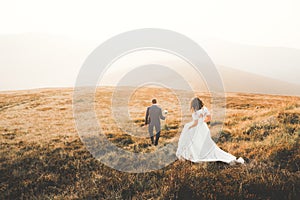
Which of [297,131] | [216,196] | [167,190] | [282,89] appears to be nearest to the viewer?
[216,196]

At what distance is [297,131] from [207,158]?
14.7 feet

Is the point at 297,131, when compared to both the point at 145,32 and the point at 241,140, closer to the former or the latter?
the point at 241,140

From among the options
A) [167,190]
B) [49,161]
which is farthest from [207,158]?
[49,161]

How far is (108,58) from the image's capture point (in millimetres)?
7785

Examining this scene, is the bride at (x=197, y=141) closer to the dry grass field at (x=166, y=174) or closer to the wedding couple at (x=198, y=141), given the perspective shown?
the wedding couple at (x=198, y=141)

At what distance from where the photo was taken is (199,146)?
8.51 meters

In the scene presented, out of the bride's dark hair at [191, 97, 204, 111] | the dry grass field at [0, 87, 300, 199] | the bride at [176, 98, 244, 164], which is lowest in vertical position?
the dry grass field at [0, 87, 300, 199]

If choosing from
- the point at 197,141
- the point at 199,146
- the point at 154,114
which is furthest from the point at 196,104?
the point at 154,114

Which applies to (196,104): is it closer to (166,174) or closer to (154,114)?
(166,174)

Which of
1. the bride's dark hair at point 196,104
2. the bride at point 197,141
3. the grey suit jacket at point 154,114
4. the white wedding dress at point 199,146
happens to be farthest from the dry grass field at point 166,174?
the bride's dark hair at point 196,104

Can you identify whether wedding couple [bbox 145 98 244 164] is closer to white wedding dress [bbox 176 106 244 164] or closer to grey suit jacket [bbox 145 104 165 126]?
white wedding dress [bbox 176 106 244 164]

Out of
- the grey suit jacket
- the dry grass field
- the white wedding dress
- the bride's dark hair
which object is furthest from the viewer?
the grey suit jacket

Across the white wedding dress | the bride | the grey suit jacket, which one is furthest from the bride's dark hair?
the grey suit jacket

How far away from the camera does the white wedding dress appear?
8094 mm
